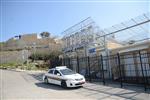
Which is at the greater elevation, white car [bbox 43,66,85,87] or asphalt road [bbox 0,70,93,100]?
white car [bbox 43,66,85,87]

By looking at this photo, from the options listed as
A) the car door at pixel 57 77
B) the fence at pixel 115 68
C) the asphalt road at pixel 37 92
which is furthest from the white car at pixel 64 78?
the fence at pixel 115 68

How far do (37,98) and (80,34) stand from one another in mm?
14868

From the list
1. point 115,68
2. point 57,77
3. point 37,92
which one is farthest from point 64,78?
point 115,68

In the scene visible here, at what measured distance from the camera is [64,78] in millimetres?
16062

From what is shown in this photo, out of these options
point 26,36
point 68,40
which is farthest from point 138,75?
point 26,36

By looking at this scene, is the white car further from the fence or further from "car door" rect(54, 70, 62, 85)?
the fence

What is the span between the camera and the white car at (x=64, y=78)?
51.4ft

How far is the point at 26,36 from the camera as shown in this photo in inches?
3132

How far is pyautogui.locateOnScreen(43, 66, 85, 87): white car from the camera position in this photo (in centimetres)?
1566

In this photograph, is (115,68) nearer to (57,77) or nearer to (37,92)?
(57,77)

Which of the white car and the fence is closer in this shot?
the white car

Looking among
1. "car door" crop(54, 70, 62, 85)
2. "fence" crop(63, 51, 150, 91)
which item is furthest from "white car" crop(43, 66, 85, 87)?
"fence" crop(63, 51, 150, 91)

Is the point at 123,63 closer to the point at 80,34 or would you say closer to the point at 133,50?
the point at 133,50

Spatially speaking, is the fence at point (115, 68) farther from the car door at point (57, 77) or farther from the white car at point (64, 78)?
the car door at point (57, 77)
